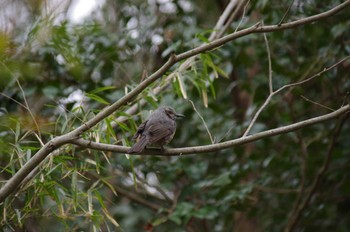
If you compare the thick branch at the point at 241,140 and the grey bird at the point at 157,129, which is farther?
the grey bird at the point at 157,129

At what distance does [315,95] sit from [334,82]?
0.75 meters

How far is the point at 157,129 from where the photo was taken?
440 centimetres

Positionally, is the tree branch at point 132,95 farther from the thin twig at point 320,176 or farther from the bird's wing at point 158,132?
the thin twig at point 320,176

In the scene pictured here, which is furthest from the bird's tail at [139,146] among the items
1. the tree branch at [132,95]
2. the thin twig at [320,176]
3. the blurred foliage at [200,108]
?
the thin twig at [320,176]

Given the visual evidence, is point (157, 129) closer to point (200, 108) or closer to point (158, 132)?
point (158, 132)

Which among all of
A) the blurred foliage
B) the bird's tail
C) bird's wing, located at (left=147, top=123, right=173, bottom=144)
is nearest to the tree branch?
the bird's tail

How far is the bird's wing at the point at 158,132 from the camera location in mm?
4262

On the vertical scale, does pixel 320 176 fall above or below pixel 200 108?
below

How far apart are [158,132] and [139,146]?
1.49 feet

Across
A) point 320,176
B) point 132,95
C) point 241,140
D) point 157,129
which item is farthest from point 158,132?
point 320,176

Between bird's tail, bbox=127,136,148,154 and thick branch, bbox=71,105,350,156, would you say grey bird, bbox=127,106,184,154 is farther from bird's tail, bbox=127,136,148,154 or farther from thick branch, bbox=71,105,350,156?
thick branch, bbox=71,105,350,156

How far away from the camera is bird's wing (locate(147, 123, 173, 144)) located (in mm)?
4262

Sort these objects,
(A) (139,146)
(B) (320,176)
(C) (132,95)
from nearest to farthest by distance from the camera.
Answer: (C) (132,95) < (A) (139,146) < (B) (320,176)

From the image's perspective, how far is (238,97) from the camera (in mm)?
7637
